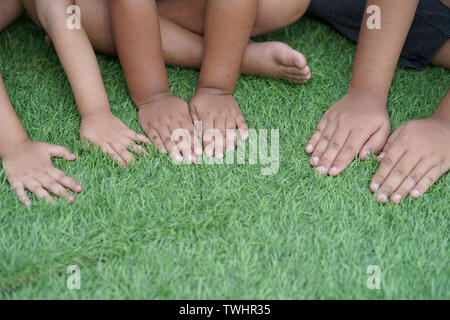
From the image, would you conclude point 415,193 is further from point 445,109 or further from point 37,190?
point 37,190

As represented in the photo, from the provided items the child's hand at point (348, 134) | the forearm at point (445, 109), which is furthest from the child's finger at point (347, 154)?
the forearm at point (445, 109)

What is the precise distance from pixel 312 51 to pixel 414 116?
41cm

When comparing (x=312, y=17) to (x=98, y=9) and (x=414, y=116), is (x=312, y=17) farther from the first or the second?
(x=98, y=9)

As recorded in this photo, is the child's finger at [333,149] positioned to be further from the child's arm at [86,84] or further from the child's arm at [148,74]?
the child's arm at [86,84]

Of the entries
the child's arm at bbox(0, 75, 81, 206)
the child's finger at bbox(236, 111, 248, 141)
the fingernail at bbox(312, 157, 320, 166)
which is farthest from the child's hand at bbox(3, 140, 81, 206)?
the fingernail at bbox(312, 157, 320, 166)

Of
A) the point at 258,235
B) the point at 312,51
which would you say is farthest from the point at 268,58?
the point at 258,235

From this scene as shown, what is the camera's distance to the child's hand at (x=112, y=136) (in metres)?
1.30

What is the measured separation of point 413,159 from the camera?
127 cm

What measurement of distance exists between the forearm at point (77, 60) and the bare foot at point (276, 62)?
0.44m

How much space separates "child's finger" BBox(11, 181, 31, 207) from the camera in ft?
3.86

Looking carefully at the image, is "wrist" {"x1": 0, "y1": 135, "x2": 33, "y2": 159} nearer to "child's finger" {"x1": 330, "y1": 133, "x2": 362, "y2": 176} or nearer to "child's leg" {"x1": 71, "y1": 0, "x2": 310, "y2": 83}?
"child's leg" {"x1": 71, "y1": 0, "x2": 310, "y2": 83}

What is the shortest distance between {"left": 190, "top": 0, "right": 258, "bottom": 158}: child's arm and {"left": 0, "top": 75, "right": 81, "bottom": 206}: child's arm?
0.36m

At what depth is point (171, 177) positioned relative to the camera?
1.25 meters
